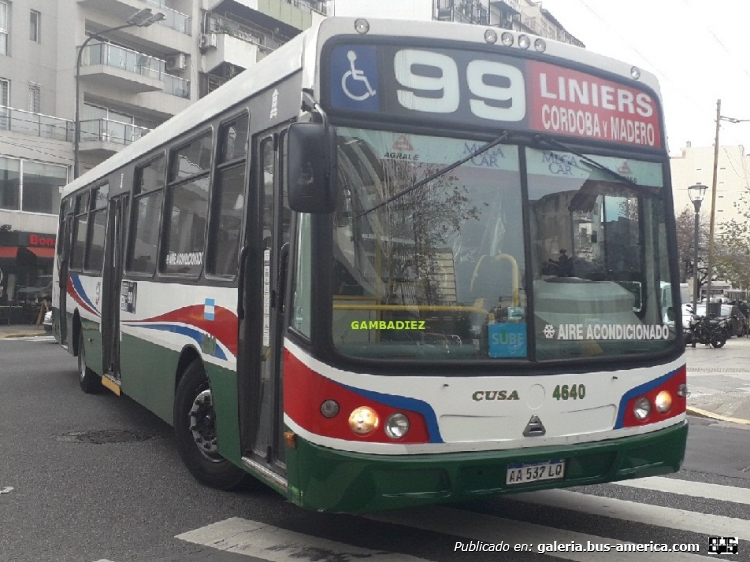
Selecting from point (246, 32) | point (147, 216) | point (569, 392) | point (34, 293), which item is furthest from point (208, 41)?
point (569, 392)

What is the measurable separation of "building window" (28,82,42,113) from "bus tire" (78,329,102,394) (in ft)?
80.2

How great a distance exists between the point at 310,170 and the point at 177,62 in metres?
37.5

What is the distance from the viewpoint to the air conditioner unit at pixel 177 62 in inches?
1583

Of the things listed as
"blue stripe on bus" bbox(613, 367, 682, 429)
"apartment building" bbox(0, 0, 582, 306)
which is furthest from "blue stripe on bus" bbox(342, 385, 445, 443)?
"apartment building" bbox(0, 0, 582, 306)

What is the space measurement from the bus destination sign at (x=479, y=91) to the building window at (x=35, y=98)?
32.4 meters

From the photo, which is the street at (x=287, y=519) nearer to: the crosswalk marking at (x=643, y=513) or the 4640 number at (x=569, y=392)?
→ the crosswalk marking at (x=643, y=513)

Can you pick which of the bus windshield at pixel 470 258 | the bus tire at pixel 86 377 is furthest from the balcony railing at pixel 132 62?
the bus windshield at pixel 470 258

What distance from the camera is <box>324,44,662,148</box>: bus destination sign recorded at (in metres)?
5.20

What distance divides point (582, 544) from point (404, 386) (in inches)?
65.7

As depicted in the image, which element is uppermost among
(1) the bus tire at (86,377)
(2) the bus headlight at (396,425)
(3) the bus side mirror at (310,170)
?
(3) the bus side mirror at (310,170)

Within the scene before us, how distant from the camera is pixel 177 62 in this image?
40.2m

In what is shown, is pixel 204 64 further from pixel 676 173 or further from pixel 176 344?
pixel 676 173

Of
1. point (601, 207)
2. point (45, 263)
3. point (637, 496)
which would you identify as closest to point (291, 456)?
point (601, 207)

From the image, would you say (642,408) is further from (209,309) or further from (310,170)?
(209,309)
